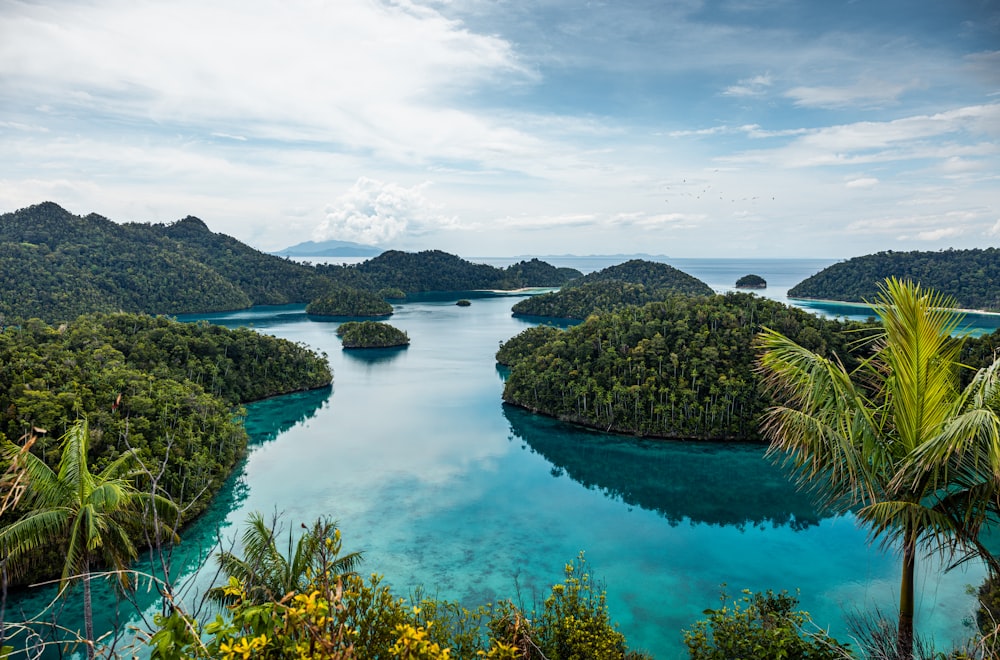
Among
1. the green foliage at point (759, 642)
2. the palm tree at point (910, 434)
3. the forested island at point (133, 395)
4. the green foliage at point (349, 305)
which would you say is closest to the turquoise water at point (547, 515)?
the forested island at point (133, 395)

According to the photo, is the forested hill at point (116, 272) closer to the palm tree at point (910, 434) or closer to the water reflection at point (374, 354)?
the water reflection at point (374, 354)

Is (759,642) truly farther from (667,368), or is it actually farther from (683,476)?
(667,368)

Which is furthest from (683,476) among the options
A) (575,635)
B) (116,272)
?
(116,272)

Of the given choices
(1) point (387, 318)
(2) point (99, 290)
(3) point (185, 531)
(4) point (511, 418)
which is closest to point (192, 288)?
(2) point (99, 290)

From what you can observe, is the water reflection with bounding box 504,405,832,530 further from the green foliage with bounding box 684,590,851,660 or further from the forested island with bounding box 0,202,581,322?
the forested island with bounding box 0,202,581,322

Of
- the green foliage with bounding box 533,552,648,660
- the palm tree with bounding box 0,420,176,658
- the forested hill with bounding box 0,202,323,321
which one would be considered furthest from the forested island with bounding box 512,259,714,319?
the palm tree with bounding box 0,420,176,658

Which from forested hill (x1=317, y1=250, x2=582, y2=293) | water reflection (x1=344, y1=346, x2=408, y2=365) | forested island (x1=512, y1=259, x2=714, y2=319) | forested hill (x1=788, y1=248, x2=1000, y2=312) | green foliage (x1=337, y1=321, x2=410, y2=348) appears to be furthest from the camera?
forested hill (x1=317, y1=250, x2=582, y2=293)
